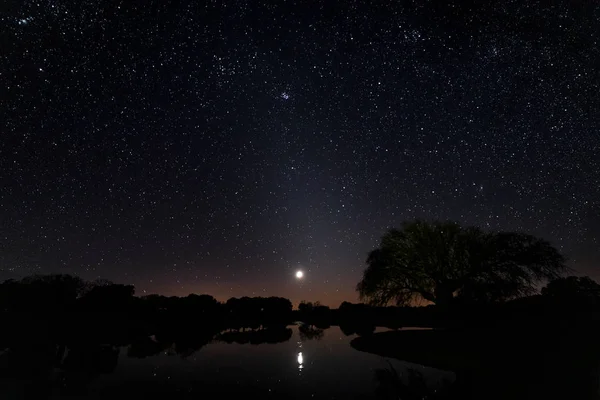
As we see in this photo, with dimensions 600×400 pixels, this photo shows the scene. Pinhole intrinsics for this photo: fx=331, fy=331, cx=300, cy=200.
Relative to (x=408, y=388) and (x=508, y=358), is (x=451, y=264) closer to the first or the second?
(x=508, y=358)

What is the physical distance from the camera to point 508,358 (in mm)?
18250

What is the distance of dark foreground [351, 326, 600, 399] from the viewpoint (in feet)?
43.9

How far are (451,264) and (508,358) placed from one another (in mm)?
15293

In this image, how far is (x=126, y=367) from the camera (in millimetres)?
21125

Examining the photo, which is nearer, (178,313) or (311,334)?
(311,334)

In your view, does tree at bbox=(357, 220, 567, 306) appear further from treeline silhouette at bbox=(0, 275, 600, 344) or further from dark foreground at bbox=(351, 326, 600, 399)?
dark foreground at bbox=(351, 326, 600, 399)

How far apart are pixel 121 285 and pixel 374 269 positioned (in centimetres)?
5154

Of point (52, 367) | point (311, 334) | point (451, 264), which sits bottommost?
point (52, 367)

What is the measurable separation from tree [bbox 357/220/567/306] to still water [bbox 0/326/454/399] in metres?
12.3

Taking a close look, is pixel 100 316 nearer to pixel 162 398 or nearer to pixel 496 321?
pixel 162 398

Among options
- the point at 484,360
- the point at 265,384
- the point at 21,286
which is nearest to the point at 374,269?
the point at 484,360

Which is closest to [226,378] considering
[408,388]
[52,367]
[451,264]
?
[408,388]

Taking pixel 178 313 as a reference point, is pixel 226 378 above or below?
below

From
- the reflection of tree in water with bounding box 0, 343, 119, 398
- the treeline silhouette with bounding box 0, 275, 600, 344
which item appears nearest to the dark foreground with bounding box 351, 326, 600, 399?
the treeline silhouette with bounding box 0, 275, 600, 344
